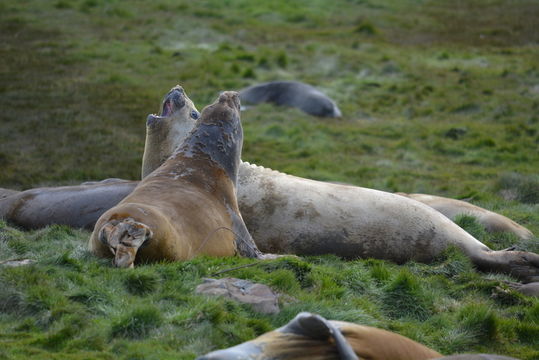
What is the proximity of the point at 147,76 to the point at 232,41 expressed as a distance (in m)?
5.00

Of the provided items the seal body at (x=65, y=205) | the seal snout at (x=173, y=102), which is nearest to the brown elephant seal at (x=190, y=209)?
the seal snout at (x=173, y=102)

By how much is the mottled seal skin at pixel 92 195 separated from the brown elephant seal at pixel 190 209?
940 mm

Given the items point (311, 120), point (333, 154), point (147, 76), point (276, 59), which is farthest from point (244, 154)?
point (276, 59)

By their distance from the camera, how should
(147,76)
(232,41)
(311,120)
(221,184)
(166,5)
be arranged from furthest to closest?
(166,5) → (232,41) → (147,76) → (311,120) → (221,184)

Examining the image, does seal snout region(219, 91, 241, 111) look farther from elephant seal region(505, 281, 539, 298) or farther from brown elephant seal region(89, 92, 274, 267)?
elephant seal region(505, 281, 539, 298)

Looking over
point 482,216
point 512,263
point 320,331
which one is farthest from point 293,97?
point 320,331

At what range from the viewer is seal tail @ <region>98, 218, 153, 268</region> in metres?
6.02

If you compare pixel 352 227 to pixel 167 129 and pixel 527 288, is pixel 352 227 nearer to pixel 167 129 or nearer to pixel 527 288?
pixel 527 288

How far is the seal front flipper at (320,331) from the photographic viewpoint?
3.87m

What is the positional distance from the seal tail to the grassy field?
200mm

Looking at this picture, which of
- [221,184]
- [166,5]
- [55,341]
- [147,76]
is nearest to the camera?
[55,341]

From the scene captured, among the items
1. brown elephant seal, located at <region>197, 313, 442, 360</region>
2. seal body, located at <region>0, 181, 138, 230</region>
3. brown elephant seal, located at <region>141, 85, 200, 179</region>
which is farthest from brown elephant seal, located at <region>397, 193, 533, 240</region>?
brown elephant seal, located at <region>197, 313, 442, 360</region>

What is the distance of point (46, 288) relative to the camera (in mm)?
5613

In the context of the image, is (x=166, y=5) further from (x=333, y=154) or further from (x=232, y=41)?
(x=333, y=154)
